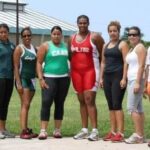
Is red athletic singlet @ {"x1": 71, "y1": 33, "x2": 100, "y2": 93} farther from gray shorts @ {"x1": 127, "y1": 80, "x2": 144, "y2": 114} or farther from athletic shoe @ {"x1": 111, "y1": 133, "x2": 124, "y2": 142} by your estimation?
athletic shoe @ {"x1": 111, "y1": 133, "x2": 124, "y2": 142}

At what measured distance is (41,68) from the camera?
995 centimetres

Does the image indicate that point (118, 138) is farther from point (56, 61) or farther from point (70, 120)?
point (70, 120)

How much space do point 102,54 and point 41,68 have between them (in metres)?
1.06

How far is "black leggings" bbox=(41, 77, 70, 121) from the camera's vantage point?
9945 millimetres

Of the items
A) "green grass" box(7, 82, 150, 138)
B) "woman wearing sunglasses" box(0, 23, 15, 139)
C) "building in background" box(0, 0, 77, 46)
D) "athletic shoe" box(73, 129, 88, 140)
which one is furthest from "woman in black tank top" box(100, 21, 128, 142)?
"building in background" box(0, 0, 77, 46)

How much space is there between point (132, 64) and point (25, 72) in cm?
194

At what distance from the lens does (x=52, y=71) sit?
9922 mm

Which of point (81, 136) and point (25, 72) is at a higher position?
point (25, 72)

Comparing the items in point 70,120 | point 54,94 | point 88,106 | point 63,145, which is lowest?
point 70,120

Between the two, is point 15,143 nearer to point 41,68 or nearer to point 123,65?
point 41,68

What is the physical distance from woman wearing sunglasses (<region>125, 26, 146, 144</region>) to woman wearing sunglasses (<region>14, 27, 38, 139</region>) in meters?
1.76

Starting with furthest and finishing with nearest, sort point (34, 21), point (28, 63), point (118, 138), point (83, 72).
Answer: point (34, 21)
point (28, 63)
point (83, 72)
point (118, 138)

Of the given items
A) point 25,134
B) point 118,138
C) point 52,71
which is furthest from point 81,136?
point 52,71

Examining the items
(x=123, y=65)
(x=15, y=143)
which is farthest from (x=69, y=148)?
(x=123, y=65)
